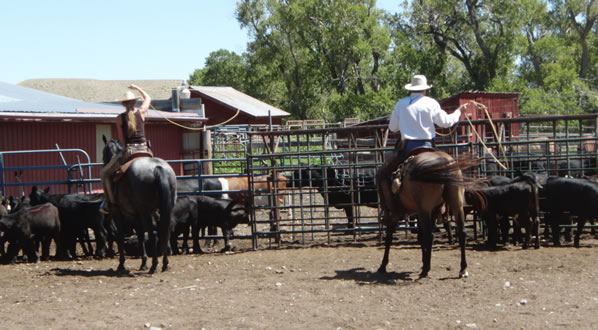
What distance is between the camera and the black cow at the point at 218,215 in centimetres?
1157

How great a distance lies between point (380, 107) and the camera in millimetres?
42938

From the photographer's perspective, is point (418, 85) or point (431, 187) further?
point (418, 85)

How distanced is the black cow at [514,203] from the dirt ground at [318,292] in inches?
14.3

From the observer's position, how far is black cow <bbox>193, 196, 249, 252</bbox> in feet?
38.0

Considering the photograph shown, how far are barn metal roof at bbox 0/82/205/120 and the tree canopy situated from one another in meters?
22.7

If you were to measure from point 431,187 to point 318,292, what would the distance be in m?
1.77

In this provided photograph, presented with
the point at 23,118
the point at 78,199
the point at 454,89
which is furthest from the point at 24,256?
the point at 454,89

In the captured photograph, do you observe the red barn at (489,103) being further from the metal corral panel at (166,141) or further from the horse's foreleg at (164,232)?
the horse's foreleg at (164,232)

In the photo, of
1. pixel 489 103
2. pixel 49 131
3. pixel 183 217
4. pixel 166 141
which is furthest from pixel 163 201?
pixel 489 103

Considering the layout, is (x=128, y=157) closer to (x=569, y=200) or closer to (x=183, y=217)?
(x=183, y=217)

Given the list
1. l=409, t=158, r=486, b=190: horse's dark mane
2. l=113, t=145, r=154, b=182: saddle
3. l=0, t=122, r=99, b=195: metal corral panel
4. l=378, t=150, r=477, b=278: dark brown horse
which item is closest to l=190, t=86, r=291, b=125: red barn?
l=0, t=122, r=99, b=195: metal corral panel

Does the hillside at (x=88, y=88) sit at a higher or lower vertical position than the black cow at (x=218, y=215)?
higher

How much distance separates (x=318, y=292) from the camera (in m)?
7.44

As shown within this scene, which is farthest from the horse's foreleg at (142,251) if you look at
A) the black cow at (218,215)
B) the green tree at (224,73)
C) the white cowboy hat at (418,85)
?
the green tree at (224,73)
